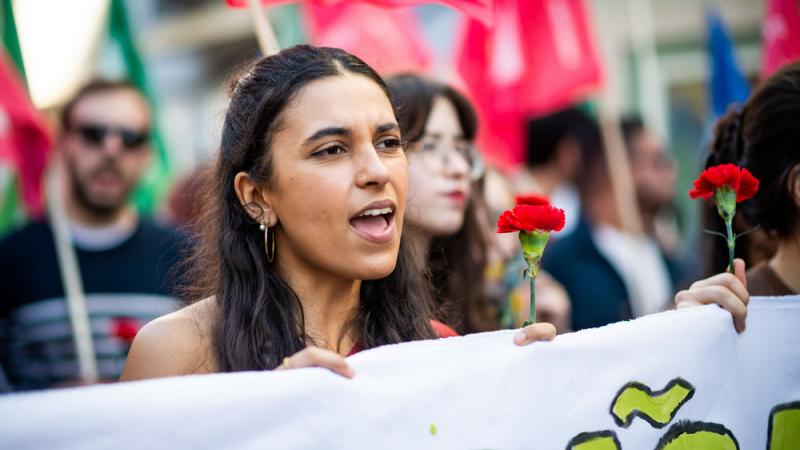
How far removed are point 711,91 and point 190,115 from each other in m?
10.7

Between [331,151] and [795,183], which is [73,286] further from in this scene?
[795,183]

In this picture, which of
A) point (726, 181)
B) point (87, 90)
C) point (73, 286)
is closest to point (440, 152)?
point (726, 181)

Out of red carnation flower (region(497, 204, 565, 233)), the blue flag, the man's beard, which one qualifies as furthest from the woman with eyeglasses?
the blue flag

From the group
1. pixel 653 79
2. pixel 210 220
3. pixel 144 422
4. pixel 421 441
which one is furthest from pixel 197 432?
pixel 653 79

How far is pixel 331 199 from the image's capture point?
214 cm

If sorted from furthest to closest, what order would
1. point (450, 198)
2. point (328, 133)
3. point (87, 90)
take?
point (87, 90) → point (450, 198) → point (328, 133)

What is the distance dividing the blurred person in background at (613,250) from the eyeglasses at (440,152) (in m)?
0.99

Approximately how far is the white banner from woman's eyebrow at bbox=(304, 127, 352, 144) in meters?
0.49

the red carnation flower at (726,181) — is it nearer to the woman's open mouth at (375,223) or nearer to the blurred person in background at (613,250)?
the woman's open mouth at (375,223)

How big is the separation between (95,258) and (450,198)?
178cm

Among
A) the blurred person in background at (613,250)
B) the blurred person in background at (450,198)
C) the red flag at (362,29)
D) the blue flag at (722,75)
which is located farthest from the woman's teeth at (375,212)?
the blue flag at (722,75)

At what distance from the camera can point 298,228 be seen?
7.22 ft

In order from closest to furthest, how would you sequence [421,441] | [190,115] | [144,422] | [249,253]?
[144,422], [421,441], [249,253], [190,115]

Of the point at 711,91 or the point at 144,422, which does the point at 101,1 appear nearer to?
the point at 711,91
